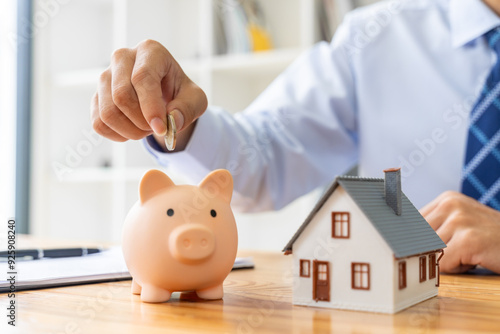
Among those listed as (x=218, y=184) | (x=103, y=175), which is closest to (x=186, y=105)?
(x=218, y=184)

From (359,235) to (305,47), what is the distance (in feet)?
5.96

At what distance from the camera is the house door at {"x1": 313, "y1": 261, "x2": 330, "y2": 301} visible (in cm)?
54

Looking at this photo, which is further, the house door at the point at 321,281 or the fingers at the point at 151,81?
the fingers at the point at 151,81

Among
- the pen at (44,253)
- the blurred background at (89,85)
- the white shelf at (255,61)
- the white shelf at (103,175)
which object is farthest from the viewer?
the white shelf at (103,175)

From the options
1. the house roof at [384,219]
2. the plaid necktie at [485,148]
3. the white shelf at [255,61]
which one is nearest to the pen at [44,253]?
the house roof at [384,219]

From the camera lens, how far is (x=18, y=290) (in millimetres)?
658

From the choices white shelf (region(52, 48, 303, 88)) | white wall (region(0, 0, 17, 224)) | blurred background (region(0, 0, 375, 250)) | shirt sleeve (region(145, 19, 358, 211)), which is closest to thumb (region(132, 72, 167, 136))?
shirt sleeve (region(145, 19, 358, 211))

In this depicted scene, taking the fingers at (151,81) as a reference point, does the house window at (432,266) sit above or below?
below

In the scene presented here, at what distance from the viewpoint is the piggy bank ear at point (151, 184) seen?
0.59m

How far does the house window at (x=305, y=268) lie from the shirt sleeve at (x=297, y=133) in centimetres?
67

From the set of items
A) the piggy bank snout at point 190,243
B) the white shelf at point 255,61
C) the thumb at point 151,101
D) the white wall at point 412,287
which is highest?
the white shelf at point 255,61

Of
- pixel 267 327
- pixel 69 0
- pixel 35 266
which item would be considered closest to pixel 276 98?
pixel 35 266

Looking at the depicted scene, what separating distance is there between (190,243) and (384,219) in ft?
0.62

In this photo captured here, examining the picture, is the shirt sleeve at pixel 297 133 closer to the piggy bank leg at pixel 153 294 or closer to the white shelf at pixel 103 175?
the piggy bank leg at pixel 153 294
